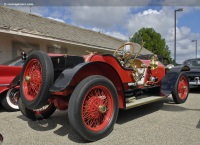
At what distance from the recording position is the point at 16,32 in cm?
816

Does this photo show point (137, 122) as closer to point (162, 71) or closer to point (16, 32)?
point (162, 71)

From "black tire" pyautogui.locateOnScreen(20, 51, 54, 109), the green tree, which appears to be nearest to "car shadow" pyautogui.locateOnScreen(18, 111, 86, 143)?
"black tire" pyautogui.locateOnScreen(20, 51, 54, 109)

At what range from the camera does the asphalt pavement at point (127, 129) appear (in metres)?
3.33

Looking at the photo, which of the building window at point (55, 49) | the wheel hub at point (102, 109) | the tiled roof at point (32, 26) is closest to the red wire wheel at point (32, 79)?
the wheel hub at point (102, 109)

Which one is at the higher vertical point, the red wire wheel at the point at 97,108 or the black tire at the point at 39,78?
the black tire at the point at 39,78

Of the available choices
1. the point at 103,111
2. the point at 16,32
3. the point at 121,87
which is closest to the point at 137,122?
the point at 121,87

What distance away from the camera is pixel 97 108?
3.50 meters

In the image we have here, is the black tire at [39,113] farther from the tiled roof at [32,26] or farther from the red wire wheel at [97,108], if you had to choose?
the tiled roof at [32,26]

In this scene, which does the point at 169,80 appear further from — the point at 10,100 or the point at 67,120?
the point at 10,100

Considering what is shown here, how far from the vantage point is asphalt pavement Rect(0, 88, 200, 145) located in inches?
131

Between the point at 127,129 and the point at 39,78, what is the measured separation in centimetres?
167

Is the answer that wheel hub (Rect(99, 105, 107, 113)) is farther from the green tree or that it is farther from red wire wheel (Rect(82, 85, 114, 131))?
the green tree

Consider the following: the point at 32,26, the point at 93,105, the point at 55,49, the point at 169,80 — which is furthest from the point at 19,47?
the point at 93,105

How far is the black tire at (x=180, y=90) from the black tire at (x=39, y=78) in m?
3.73
